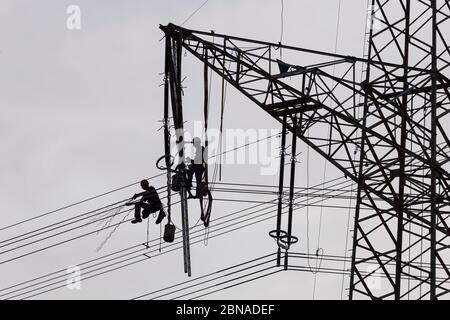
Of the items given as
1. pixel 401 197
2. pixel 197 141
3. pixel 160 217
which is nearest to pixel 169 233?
pixel 160 217

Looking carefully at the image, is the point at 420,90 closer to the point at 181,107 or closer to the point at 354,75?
the point at 354,75

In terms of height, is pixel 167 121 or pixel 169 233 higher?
pixel 167 121

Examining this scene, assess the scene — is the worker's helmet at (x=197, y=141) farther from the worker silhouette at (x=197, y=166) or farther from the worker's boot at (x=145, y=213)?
the worker's boot at (x=145, y=213)

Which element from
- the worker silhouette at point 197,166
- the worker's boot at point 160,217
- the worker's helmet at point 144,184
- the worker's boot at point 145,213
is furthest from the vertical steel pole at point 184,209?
the worker's boot at point 145,213

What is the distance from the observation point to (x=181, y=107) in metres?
35.9

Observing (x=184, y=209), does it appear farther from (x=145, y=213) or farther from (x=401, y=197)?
(x=401, y=197)

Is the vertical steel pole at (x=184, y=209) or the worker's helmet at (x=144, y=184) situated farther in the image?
the worker's helmet at (x=144, y=184)

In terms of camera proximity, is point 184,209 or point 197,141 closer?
point 184,209

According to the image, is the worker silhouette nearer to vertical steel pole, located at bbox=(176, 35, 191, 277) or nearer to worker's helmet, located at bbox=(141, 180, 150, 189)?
vertical steel pole, located at bbox=(176, 35, 191, 277)

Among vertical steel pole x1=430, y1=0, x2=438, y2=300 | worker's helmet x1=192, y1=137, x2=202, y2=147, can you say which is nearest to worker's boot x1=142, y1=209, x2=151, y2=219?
worker's helmet x1=192, y1=137, x2=202, y2=147

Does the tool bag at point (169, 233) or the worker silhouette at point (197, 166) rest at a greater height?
the worker silhouette at point (197, 166)

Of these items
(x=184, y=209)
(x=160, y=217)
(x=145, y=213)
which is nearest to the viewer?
(x=184, y=209)

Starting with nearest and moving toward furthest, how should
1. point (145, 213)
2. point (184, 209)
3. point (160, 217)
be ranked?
point (184, 209) < point (145, 213) < point (160, 217)
